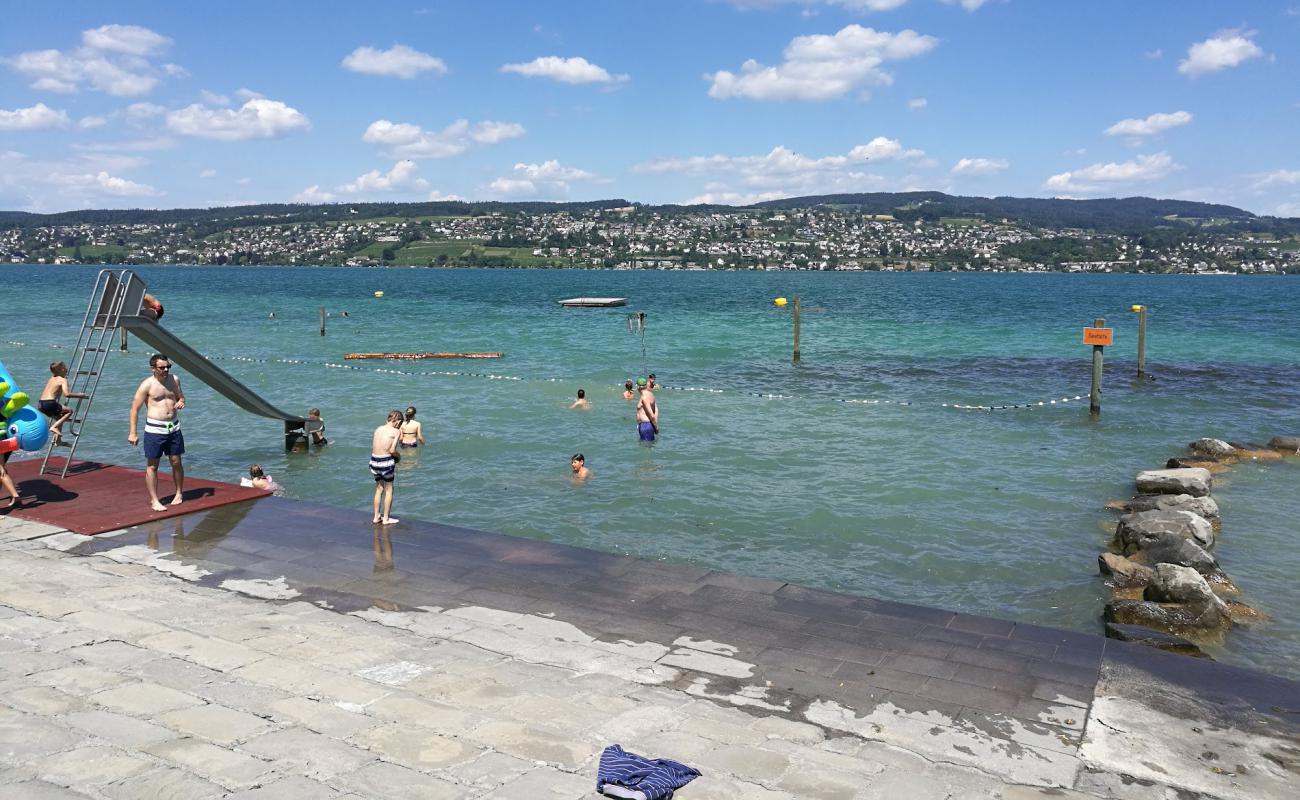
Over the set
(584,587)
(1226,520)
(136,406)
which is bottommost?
(1226,520)

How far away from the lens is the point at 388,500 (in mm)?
11992

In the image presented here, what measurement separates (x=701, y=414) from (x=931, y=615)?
55.3 feet

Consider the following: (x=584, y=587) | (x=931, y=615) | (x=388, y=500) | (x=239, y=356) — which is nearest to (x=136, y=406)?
(x=388, y=500)

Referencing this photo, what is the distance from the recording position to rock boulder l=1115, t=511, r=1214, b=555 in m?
13.4

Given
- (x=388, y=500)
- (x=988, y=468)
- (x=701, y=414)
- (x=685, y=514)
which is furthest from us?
(x=701, y=414)

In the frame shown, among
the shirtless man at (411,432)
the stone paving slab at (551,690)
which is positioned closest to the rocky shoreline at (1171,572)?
the stone paving slab at (551,690)

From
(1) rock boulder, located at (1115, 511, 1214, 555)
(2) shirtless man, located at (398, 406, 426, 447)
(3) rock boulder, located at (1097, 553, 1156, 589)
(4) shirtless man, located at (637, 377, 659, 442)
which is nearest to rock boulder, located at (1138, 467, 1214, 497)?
(1) rock boulder, located at (1115, 511, 1214, 555)

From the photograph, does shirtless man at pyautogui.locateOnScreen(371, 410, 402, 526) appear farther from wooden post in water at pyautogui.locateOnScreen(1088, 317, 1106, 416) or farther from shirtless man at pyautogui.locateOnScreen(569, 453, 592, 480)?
wooden post in water at pyautogui.locateOnScreen(1088, 317, 1106, 416)

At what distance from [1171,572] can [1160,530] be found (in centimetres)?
278

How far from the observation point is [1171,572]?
11.1 m

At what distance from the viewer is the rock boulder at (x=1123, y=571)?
12.0 m

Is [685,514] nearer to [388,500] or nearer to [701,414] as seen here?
[388,500]

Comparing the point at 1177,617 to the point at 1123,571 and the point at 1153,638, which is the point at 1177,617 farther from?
the point at 1123,571

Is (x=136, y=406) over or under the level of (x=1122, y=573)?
over
